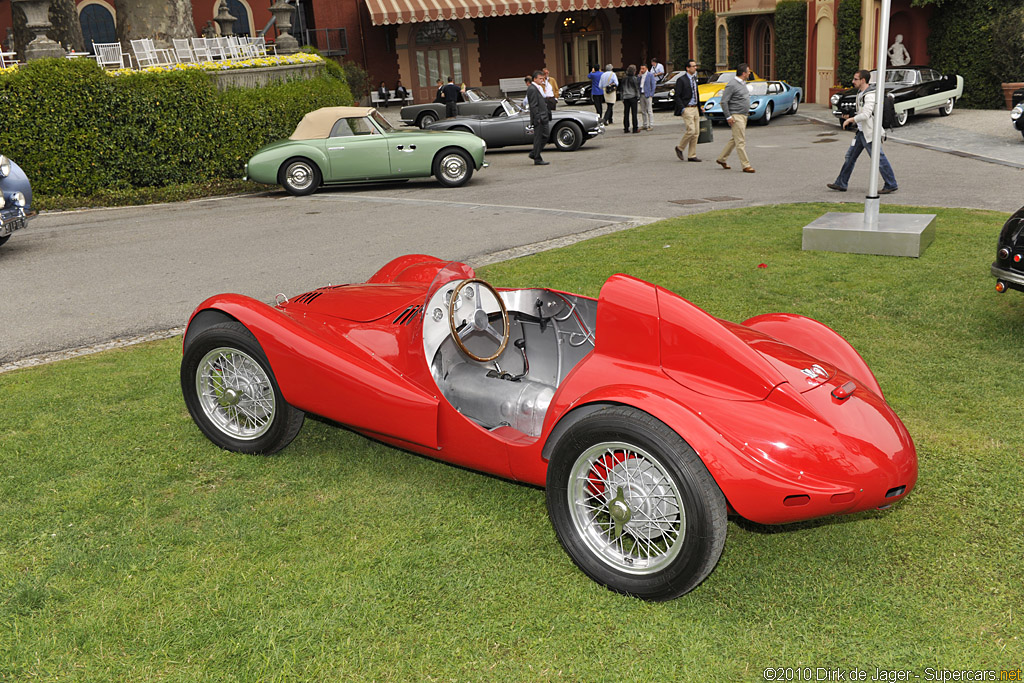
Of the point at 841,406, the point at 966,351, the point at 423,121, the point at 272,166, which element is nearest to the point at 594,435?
the point at 841,406

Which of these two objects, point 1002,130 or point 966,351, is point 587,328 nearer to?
point 966,351

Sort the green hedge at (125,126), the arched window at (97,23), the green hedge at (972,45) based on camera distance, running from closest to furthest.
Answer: the green hedge at (125,126) → the green hedge at (972,45) → the arched window at (97,23)

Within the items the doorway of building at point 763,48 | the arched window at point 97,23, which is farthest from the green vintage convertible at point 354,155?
the arched window at point 97,23

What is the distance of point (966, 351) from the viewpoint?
5758 mm

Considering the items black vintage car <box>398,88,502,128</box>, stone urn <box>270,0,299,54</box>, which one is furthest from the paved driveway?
stone urn <box>270,0,299,54</box>

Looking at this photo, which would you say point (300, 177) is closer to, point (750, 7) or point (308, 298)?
point (308, 298)

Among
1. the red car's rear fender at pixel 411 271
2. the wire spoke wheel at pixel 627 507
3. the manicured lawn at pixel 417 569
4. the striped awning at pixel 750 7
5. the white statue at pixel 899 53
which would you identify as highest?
the striped awning at pixel 750 7

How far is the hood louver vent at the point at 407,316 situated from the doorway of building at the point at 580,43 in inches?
1590

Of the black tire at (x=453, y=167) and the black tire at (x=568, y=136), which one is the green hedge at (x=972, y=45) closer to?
the black tire at (x=568, y=136)

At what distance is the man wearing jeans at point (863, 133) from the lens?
11410 mm

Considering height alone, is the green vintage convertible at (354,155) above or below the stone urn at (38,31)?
below

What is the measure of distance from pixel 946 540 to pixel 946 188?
34.5 feet

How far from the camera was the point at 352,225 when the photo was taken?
1208cm

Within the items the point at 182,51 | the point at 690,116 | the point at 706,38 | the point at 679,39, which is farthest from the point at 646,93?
the point at 679,39
